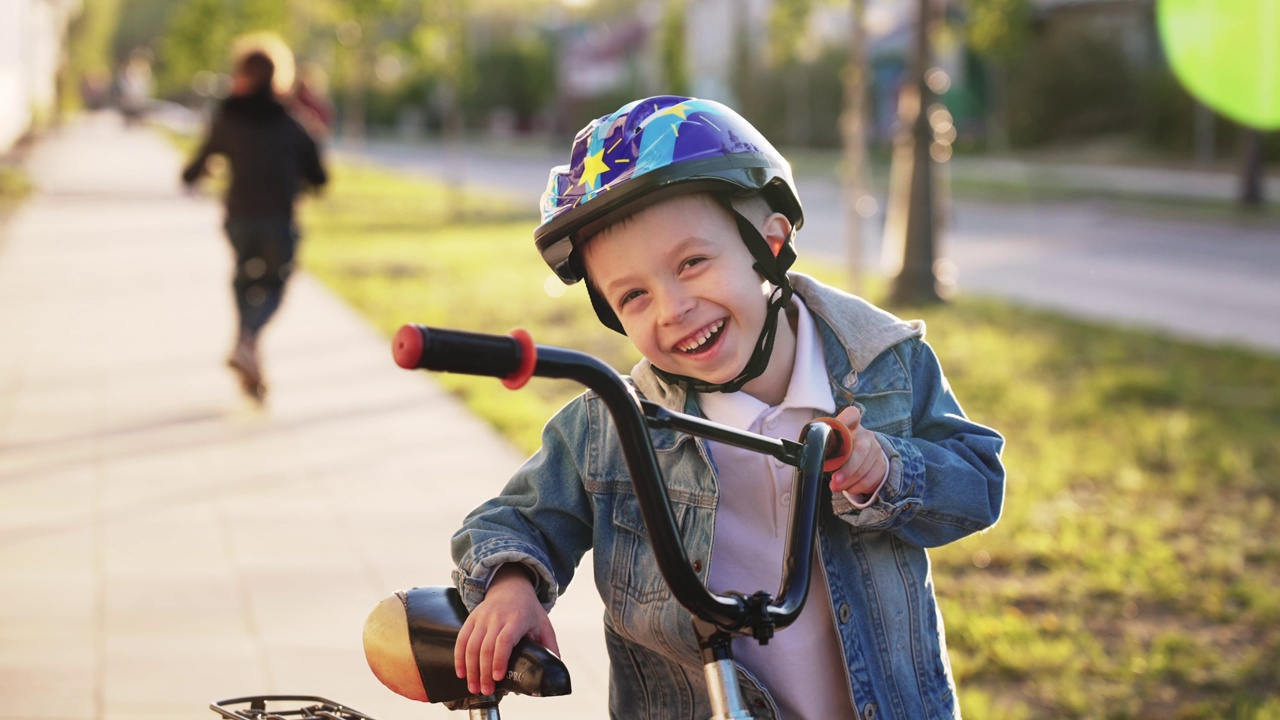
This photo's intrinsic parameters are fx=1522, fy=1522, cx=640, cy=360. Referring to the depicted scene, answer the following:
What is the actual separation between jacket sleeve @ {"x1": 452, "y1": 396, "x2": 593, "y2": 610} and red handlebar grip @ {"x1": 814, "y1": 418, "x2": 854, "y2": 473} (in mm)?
462

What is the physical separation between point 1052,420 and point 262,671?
15.1 ft

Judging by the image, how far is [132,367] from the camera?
9.54 meters

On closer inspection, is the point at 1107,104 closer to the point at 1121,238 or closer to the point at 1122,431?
the point at 1121,238

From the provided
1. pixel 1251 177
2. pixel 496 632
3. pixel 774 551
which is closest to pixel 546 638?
pixel 496 632

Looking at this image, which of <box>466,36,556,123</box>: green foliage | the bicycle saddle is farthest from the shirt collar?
<box>466,36,556,123</box>: green foliage

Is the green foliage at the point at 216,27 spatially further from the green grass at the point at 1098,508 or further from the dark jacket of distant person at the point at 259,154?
the dark jacket of distant person at the point at 259,154

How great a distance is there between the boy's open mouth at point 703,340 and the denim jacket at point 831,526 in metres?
0.17

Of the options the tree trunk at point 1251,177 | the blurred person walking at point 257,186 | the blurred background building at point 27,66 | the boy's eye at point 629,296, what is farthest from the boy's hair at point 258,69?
the blurred background building at point 27,66

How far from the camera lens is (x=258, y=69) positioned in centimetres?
881

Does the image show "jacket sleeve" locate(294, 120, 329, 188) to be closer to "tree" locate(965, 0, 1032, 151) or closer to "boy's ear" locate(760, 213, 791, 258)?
"tree" locate(965, 0, 1032, 151)

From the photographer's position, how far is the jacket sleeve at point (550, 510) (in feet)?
7.11

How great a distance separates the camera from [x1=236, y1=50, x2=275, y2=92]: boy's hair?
8812 mm

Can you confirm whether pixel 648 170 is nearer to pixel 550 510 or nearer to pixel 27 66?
pixel 550 510

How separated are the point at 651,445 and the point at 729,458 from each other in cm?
66
